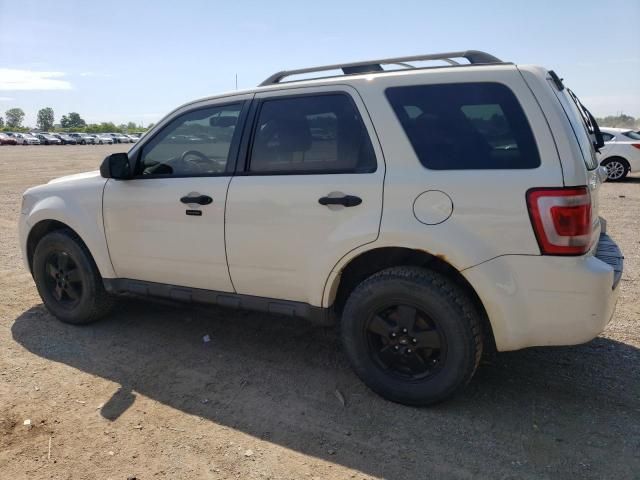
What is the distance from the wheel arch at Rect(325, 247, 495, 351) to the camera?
3039 millimetres

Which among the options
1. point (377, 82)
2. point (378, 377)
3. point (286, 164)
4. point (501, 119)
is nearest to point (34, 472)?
point (378, 377)

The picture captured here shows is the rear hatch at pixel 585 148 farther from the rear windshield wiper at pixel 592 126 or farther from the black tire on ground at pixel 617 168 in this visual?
the black tire on ground at pixel 617 168

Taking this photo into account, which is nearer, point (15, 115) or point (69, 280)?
point (69, 280)

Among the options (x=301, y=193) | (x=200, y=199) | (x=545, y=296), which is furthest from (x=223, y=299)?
(x=545, y=296)

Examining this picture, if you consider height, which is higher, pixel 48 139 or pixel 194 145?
pixel 194 145

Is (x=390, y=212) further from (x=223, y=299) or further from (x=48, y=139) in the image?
(x=48, y=139)

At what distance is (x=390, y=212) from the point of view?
296cm

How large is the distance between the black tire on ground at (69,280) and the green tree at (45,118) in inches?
5734

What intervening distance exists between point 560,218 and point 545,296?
1.39 feet

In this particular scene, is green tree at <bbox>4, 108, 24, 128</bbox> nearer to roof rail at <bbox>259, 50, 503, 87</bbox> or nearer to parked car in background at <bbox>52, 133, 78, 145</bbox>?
parked car in background at <bbox>52, 133, 78, 145</bbox>

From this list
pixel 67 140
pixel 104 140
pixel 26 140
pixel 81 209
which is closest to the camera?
pixel 81 209

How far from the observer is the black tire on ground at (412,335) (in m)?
2.91

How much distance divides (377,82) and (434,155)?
1.98 feet

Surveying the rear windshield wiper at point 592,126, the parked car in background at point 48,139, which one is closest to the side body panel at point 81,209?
the rear windshield wiper at point 592,126
